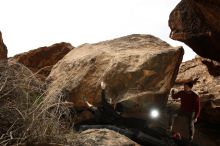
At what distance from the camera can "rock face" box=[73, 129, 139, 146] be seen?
6102 millimetres

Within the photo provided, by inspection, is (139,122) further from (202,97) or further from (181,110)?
(202,97)

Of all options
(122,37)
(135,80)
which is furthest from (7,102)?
(122,37)

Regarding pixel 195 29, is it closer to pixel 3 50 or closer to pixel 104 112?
pixel 104 112

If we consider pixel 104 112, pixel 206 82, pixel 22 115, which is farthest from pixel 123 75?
pixel 206 82

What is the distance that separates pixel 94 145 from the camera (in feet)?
20.2

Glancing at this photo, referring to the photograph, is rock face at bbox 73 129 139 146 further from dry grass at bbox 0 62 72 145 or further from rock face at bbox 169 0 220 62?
rock face at bbox 169 0 220 62

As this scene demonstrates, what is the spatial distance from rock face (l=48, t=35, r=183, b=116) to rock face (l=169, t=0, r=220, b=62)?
1.88m

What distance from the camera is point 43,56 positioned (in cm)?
1578

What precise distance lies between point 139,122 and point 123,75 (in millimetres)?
1038

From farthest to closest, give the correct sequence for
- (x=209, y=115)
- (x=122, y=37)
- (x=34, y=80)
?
1. (x=209, y=115)
2. (x=122, y=37)
3. (x=34, y=80)

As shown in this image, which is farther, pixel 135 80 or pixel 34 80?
pixel 135 80

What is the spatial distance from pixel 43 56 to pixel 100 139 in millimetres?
9713

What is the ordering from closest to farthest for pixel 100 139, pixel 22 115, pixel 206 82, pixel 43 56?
pixel 22 115
pixel 100 139
pixel 206 82
pixel 43 56

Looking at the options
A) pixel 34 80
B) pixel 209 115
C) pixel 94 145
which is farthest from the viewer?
pixel 209 115
